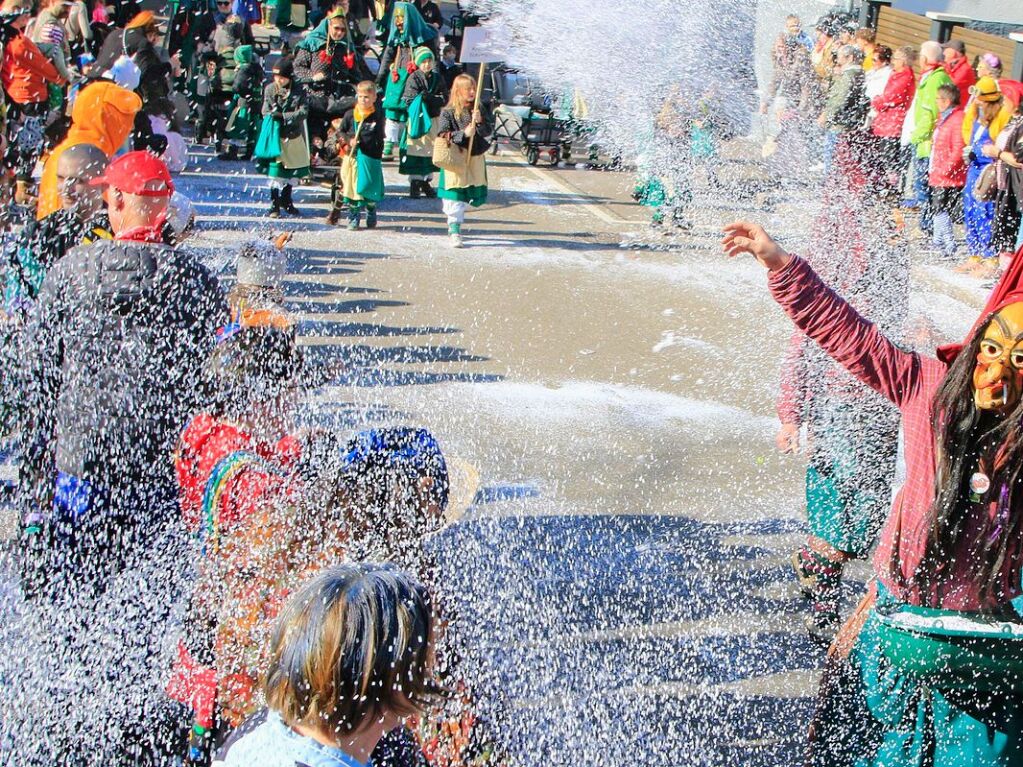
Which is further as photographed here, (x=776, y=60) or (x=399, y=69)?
(x=776, y=60)

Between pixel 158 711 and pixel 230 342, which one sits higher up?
pixel 230 342

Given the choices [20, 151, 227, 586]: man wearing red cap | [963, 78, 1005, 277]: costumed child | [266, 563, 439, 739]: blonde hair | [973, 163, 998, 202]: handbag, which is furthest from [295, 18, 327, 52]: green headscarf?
[266, 563, 439, 739]: blonde hair

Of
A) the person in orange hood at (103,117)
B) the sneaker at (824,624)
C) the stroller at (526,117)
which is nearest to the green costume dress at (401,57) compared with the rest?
the stroller at (526,117)

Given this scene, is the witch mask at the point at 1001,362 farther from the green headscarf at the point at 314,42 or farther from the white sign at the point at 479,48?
the green headscarf at the point at 314,42

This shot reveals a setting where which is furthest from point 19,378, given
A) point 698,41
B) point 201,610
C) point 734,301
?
point 698,41

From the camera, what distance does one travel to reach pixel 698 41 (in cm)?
1395

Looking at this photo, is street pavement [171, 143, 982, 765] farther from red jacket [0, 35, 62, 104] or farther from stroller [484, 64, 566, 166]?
stroller [484, 64, 566, 166]

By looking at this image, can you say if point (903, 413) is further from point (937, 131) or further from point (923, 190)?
point (923, 190)

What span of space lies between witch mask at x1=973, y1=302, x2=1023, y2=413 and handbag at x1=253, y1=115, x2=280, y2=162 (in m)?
8.86

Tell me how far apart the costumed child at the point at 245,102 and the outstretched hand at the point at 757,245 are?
10900 mm

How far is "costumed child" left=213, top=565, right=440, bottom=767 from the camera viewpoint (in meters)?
1.82

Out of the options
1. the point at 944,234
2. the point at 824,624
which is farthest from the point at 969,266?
the point at 824,624

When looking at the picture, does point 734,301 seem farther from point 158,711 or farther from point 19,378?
point 158,711

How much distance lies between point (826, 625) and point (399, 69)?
9143mm
